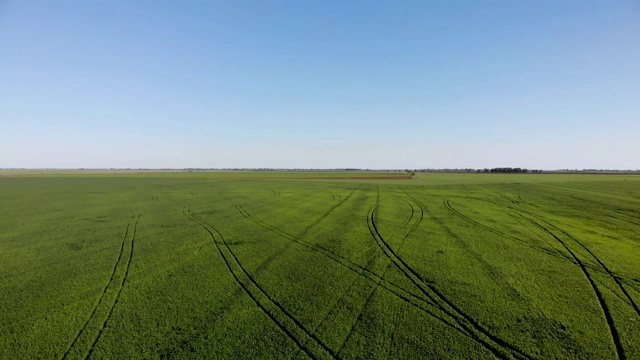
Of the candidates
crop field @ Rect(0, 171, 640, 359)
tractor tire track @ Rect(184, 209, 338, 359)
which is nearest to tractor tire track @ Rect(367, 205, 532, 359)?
crop field @ Rect(0, 171, 640, 359)

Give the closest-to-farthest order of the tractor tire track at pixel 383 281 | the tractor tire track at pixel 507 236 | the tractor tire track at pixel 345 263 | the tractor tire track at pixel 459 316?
the tractor tire track at pixel 459 316 < the tractor tire track at pixel 383 281 < the tractor tire track at pixel 345 263 < the tractor tire track at pixel 507 236

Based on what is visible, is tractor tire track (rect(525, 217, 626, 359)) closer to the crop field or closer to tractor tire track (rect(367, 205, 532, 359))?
the crop field

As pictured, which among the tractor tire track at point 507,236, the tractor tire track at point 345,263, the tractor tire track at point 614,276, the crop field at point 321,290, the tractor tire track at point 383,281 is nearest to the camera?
the crop field at point 321,290

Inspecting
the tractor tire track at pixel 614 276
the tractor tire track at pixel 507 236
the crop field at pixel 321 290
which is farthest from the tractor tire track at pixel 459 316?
the tractor tire track at pixel 507 236

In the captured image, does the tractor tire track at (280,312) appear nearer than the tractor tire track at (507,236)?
Yes

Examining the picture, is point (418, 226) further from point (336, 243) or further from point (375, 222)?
point (336, 243)

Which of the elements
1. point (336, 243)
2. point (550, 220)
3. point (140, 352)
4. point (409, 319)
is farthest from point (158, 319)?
point (550, 220)

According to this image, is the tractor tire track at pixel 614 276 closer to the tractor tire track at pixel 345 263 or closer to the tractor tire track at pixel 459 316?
the tractor tire track at pixel 459 316
